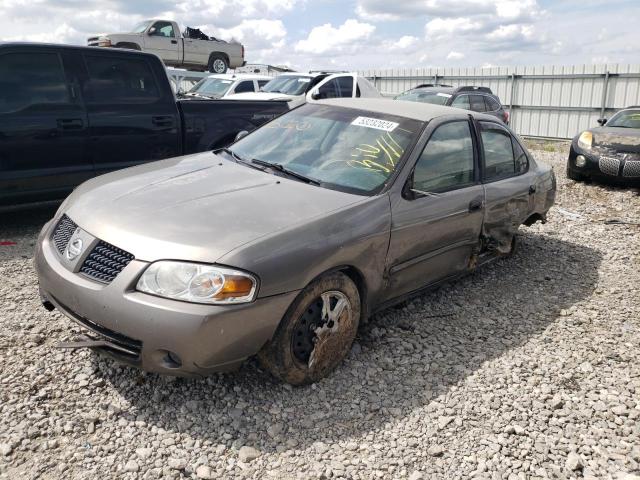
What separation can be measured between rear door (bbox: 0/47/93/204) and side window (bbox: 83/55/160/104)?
203mm

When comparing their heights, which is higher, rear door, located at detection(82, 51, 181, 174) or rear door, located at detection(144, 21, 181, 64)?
rear door, located at detection(144, 21, 181, 64)

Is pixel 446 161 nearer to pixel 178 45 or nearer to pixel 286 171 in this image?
pixel 286 171

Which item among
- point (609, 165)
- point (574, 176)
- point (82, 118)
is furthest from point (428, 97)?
point (82, 118)

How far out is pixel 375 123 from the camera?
13.1 ft

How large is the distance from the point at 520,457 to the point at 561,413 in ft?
1.71

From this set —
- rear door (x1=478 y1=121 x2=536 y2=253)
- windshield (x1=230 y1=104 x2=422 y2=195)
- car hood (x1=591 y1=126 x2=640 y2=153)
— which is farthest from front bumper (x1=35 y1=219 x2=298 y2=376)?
car hood (x1=591 y1=126 x2=640 y2=153)

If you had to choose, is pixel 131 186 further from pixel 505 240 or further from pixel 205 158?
pixel 505 240

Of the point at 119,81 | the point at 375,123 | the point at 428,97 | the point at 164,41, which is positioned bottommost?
the point at 428,97

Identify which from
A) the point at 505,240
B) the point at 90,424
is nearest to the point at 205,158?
the point at 90,424

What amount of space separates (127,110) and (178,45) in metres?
12.9

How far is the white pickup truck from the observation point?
16478 millimetres

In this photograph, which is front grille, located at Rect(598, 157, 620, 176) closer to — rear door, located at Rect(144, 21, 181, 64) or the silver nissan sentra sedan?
the silver nissan sentra sedan

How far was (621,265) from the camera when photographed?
564 centimetres

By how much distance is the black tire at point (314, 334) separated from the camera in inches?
115
